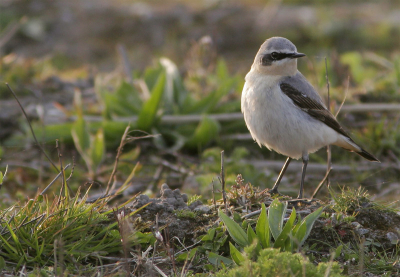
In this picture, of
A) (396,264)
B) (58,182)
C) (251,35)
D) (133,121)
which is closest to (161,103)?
(133,121)

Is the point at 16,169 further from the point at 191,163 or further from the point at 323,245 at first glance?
the point at 323,245

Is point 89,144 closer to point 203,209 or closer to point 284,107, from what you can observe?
point 203,209

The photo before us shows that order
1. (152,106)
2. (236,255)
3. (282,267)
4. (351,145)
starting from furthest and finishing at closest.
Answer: (152,106) → (351,145) → (236,255) → (282,267)

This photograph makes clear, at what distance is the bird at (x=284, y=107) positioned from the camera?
16.5 feet

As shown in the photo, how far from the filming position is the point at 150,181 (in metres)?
6.88

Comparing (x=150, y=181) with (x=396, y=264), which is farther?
(x=150, y=181)

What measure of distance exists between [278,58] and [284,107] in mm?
568

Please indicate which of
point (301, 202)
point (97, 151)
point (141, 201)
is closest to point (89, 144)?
point (97, 151)

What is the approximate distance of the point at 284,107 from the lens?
5027mm

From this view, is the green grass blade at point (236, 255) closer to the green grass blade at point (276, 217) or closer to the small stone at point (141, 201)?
the green grass blade at point (276, 217)

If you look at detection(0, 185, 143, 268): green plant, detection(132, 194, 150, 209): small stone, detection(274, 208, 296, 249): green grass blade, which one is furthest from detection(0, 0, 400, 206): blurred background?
detection(0, 185, 143, 268): green plant

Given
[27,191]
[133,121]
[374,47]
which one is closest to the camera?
[27,191]

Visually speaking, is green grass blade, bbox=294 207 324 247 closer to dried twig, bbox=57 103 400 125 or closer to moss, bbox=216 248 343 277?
moss, bbox=216 248 343 277

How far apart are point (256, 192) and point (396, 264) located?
54.2 inches
